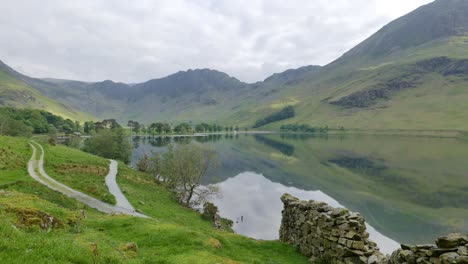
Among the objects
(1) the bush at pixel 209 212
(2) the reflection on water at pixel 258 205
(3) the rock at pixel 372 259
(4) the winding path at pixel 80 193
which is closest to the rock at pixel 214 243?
(3) the rock at pixel 372 259

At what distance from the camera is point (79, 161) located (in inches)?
2842

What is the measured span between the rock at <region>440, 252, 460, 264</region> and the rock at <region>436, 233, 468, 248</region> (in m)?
0.57

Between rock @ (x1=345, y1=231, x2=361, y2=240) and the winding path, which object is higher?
rock @ (x1=345, y1=231, x2=361, y2=240)

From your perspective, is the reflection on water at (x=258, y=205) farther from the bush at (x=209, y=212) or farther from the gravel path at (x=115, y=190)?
the gravel path at (x=115, y=190)

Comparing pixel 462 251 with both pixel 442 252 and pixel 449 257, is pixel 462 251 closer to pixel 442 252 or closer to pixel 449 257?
pixel 449 257

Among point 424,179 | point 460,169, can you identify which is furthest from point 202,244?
point 460,169

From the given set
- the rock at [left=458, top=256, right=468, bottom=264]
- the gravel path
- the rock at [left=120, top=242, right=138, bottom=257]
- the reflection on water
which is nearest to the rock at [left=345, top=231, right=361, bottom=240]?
the rock at [left=458, top=256, right=468, bottom=264]

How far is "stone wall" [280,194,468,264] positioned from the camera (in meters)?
16.4

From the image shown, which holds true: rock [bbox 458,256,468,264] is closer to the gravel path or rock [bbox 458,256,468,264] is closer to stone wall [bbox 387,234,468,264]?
stone wall [bbox 387,234,468,264]

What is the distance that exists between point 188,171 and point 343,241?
58.0m

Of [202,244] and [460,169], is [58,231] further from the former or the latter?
[460,169]

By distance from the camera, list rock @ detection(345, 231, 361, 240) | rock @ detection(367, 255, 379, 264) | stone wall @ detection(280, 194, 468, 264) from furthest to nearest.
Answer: rock @ detection(345, 231, 361, 240) → rock @ detection(367, 255, 379, 264) → stone wall @ detection(280, 194, 468, 264)

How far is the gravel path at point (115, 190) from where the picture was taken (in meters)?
49.7

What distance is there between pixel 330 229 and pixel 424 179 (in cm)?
10514
